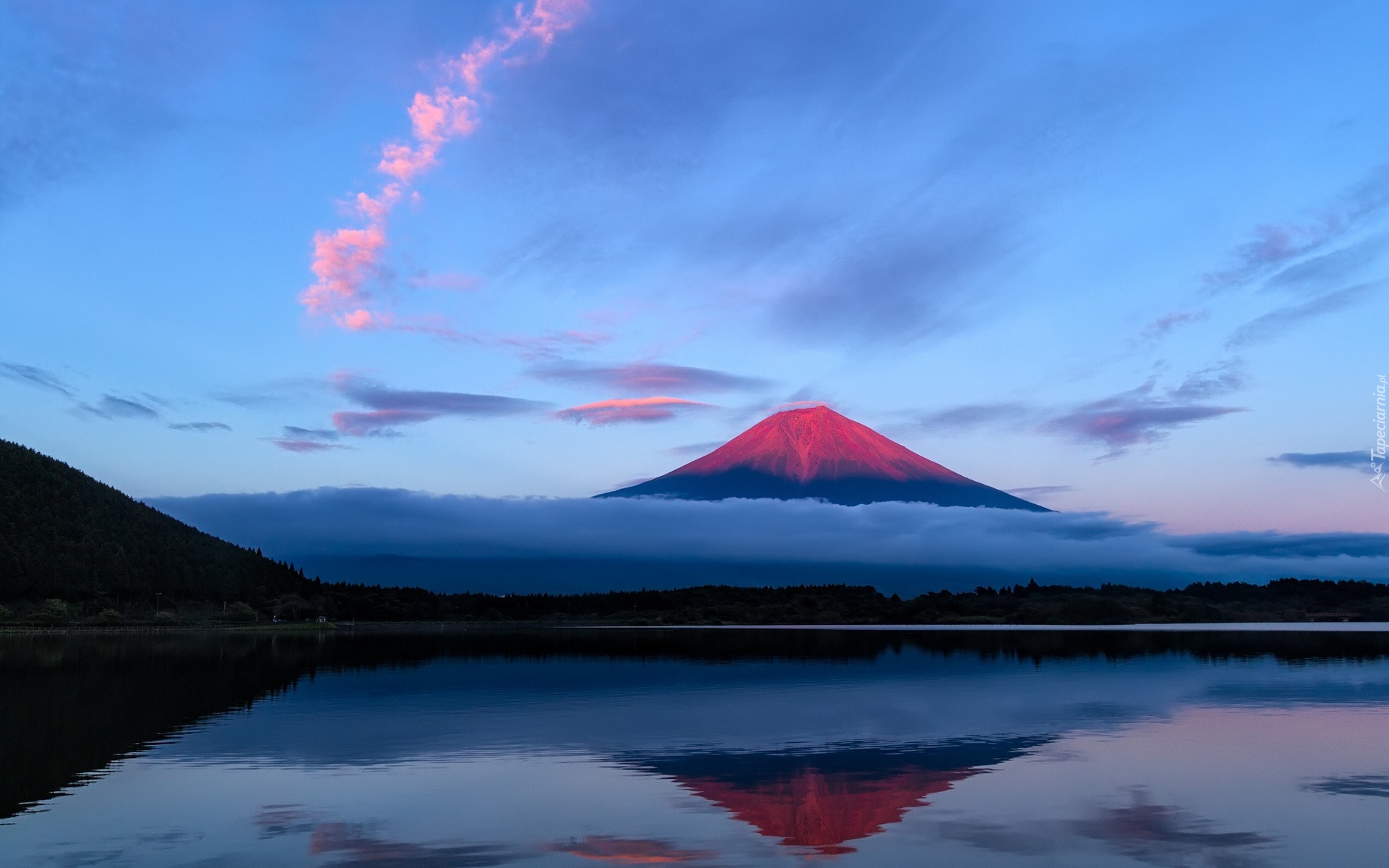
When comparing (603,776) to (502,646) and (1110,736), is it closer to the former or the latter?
(1110,736)

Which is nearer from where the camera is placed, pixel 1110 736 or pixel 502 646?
pixel 1110 736

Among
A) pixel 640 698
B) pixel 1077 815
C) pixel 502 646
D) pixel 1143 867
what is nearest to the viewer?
pixel 1143 867

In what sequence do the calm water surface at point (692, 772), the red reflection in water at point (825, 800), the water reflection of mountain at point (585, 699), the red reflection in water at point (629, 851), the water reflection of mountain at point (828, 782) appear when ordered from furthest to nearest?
the water reflection of mountain at point (585, 699) → the water reflection of mountain at point (828, 782) → the red reflection in water at point (825, 800) → the calm water surface at point (692, 772) → the red reflection in water at point (629, 851)

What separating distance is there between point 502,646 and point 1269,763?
422ft

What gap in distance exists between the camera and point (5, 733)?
39125mm

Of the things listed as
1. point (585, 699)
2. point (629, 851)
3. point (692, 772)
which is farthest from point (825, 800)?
point (585, 699)

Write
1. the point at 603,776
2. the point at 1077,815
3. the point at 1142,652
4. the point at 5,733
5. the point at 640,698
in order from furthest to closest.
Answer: the point at 1142,652
the point at 640,698
the point at 5,733
the point at 603,776
the point at 1077,815

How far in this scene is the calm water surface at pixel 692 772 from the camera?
864 inches

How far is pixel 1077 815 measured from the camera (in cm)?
2503

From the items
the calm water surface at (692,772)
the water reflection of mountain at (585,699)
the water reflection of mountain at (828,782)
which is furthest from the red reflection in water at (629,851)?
the water reflection of mountain at (585,699)

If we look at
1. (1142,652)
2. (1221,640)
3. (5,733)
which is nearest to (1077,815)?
(5,733)

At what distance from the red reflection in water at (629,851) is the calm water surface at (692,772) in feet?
0.27

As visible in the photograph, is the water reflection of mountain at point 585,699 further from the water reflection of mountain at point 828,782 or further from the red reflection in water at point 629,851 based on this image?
the red reflection in water at point 629,851

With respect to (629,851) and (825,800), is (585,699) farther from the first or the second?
(629,851)
